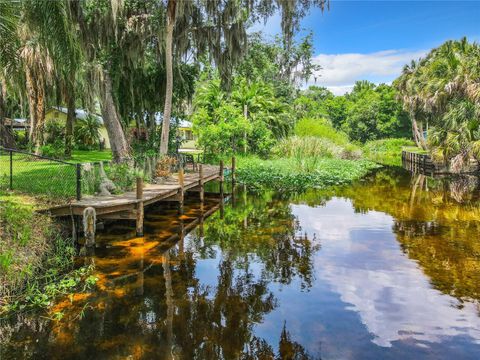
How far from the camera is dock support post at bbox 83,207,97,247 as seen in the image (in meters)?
9.83

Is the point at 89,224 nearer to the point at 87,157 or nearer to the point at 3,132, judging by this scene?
the point at 87,157

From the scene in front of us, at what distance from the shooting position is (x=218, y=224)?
14.1 metres

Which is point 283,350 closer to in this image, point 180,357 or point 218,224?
point 180,357

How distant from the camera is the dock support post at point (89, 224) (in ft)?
32.2

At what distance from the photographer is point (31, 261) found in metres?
7.85

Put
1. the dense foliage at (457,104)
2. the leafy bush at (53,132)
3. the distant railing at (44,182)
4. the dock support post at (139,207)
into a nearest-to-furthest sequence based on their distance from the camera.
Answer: the distant railing at (44,182), the dock support post at (139,207), the dense foliage at (457,104), the leafy bush at (53,132)

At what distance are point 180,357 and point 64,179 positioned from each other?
9.68 meters

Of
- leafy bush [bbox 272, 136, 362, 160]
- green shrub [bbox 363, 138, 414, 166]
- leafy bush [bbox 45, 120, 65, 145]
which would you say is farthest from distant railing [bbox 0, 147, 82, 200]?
green shrub [bbox 363, 138, 414, 166]

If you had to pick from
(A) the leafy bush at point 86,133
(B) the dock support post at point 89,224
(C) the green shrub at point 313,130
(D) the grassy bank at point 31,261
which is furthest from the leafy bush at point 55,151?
(C) the green shrub at point 313,130

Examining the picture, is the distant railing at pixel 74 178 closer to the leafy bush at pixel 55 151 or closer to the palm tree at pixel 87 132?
the leafy bush at pixel 55 151

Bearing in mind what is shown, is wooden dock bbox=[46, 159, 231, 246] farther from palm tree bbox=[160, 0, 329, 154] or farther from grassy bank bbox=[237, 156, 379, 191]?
grassy bank bbox=[237, 156, 379, 191]

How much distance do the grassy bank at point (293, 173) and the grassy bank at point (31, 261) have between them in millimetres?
14460

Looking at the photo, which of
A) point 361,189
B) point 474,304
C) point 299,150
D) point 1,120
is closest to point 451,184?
point 361,189

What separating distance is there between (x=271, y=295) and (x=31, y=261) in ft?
14.9
